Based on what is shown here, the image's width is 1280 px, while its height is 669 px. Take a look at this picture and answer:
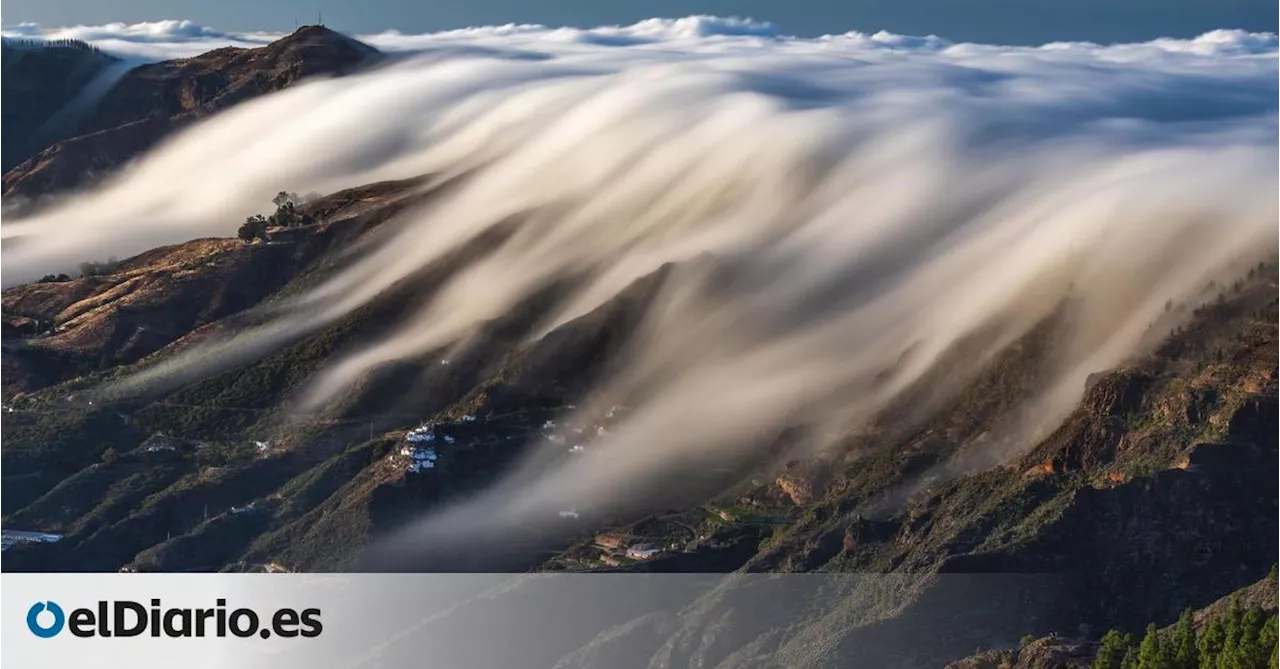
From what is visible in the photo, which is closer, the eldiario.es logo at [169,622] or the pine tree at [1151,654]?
the pine tree at [1151,654]

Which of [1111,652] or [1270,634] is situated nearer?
[1270,634]

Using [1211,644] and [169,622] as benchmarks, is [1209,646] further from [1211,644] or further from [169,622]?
[169,622]

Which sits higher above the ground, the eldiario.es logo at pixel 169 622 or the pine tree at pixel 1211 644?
the pine tree at pixel 1211 644

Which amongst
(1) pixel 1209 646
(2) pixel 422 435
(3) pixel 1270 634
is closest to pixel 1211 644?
(1) pixel 1209 646

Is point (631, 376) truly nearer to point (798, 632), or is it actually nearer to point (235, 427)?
point (235, 427)

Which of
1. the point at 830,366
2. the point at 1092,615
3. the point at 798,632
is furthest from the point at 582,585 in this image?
the point at 830,366

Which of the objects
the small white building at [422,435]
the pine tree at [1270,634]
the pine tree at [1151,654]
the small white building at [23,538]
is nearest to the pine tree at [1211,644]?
the pine tree at [1151,654]

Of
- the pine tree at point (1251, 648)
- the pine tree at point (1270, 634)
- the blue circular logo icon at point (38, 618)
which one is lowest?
the blue circular logo icon at point (38, 618)

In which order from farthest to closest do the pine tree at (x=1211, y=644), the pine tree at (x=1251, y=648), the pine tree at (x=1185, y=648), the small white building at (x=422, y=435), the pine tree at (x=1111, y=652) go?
the small white building at (x=422, y=435), the pine tree at (x=1111, y=652), the pine tree at (x=1185, y=648), the pine tree at (x=1211, y=644), the pine tree at (x=1251, y=648)

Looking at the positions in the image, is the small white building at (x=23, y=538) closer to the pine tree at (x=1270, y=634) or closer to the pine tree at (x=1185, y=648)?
the pine tree at (x=1185, y=648)
